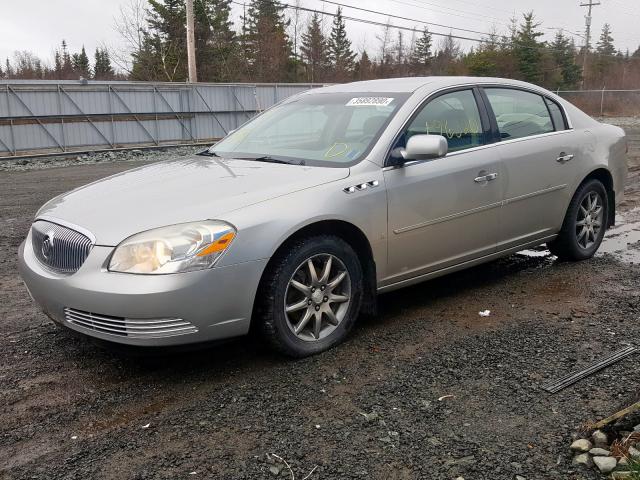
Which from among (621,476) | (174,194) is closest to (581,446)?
(621,476)

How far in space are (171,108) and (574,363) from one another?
20793 mm

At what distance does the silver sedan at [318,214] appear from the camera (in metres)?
3.23

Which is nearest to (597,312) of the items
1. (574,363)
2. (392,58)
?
(574,363)

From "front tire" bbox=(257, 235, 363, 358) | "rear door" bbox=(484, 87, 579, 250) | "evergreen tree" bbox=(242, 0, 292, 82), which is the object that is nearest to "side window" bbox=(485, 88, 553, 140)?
"rear door" bbox=(484, 87, 579, 250)

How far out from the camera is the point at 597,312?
4484mm

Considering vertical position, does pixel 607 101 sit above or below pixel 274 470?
above

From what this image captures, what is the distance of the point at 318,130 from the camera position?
454 centimetres

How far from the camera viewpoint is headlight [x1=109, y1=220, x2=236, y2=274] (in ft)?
10.5

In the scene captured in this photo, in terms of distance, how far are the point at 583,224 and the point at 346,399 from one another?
346 centimetres

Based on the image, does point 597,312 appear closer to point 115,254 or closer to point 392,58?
point 115,254

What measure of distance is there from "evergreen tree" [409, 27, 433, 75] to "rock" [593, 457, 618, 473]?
204 ft

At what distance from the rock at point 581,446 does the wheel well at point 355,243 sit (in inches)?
64.1

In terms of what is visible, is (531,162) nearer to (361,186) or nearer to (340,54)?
(361,186)

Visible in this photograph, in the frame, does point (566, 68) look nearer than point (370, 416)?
No
